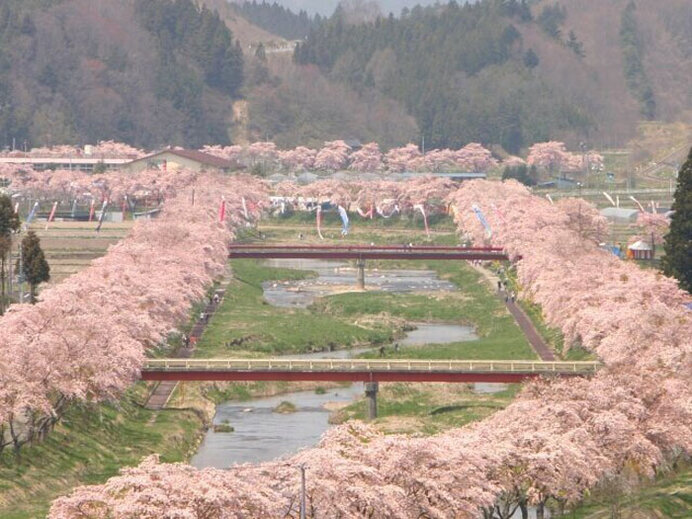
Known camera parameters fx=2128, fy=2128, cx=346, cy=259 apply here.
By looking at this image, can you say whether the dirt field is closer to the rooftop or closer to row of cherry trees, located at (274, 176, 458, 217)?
row of cherry trees, located at (274, 176, 458, 217)

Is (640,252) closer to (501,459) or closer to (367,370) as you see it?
(367,370)

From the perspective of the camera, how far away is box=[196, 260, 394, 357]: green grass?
8925cm

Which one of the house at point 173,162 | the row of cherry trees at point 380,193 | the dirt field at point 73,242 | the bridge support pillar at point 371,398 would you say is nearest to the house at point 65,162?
the house at point 173,162

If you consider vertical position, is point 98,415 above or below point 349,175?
above

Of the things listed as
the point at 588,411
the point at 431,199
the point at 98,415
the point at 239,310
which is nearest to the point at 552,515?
the point at 588,411

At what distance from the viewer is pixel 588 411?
176 feet

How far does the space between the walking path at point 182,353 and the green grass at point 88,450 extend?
74cm

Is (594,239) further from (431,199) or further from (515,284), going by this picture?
(431,199)

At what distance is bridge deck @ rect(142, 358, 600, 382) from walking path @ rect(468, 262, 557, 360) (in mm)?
11616

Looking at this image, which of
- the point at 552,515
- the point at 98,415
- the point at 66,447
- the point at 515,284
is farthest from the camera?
the point at 515,284

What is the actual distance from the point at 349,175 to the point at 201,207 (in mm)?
61637

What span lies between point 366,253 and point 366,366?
52.6m

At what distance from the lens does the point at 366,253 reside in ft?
405

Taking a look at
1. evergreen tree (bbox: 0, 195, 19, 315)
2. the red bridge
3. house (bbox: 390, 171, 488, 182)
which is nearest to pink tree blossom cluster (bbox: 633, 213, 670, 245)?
evergreen tree (bbox: 0, 195, 19, 315)
